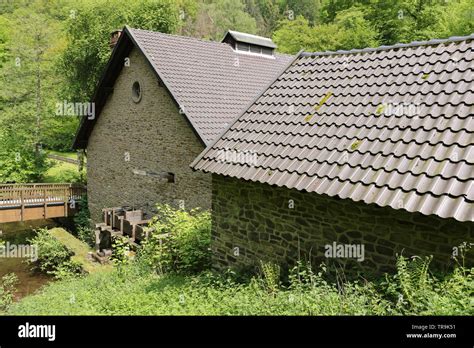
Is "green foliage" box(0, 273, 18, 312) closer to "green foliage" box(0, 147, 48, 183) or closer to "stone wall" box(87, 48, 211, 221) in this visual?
"stone wall" box(87, 48, 211, 221)

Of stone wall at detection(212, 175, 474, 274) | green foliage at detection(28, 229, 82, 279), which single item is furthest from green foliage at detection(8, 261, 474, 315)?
green foliage at detection(28, 229, 82, 279)

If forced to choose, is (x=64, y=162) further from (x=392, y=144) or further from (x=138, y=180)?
(x=392, y=144)

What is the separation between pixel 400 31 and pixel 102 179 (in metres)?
18.9

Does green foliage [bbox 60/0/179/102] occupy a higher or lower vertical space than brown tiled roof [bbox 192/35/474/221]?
higher

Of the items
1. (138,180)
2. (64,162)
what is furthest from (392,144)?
(64,162)

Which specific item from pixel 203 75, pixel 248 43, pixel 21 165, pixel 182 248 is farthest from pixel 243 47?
pixel 21 165

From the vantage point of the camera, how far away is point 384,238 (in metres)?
5.55

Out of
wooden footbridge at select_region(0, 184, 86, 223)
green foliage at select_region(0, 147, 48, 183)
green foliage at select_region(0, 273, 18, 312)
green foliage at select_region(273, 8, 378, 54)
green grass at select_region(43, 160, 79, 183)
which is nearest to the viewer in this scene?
green foliage at select_region(0, 273, 18, 312)

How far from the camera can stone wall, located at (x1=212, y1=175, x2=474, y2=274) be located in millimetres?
5109

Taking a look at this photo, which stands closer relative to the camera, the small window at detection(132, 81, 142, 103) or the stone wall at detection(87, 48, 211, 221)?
the stone wall at detection(87, 48, 211, 221)

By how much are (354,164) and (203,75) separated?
9.67 meters

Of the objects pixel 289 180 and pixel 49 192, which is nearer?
pixel 289 180

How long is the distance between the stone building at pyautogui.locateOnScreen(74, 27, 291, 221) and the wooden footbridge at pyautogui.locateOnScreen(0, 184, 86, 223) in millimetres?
1016

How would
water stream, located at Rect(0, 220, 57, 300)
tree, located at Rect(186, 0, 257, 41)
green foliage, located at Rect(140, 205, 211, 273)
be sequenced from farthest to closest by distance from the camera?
1. tree, located at Rect(186, 0, 257, 41)
2. water stream, located at Rect(0, 220, 57, 300)
3. green foliage, located at Rect(140, 205, 211, 273)
